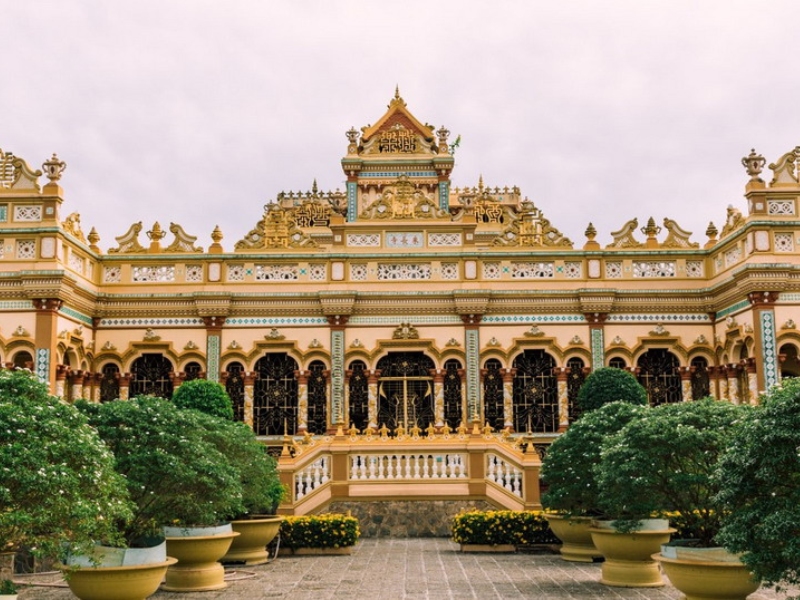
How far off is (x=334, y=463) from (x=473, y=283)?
25.4ft

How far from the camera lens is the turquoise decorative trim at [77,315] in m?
25.2

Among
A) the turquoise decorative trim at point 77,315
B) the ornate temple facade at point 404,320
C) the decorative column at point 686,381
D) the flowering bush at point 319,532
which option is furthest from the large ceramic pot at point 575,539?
the turquoise decorative trim at point 77,315

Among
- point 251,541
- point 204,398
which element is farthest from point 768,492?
point 204,398

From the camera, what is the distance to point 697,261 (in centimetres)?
2744

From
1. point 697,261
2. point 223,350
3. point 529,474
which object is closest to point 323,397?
point 223,350

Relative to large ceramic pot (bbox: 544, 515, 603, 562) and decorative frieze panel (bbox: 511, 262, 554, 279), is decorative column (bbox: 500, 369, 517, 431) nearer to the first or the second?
decorative frieze panel (bbox: 511, 262, 554, 279)

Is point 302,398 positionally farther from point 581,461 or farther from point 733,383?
point 581,461

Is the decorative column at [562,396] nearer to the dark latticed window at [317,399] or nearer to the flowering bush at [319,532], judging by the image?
the dark latticed window at [317,399]

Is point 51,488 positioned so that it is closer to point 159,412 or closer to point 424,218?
point 159,412

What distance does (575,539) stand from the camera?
1730 cm

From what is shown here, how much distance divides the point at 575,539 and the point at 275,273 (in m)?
13.1

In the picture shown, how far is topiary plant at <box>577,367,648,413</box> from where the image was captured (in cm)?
2470

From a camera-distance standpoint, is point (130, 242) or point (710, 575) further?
point (130, 242)

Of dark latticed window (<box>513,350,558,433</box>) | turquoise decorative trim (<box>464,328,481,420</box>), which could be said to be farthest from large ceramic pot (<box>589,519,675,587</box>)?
dark latticed window (<box>513,350,558,433</box>)
